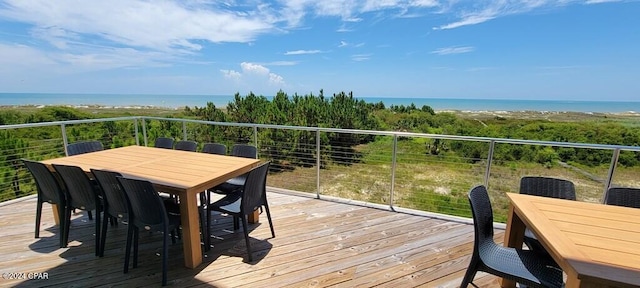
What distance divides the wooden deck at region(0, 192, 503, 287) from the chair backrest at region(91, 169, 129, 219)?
17.3 inches

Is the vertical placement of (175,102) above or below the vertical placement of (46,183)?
above

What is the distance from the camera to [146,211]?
6.41ft

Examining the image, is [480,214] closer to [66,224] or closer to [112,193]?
[112,193]

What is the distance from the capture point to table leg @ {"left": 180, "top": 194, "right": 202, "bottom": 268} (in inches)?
78.7

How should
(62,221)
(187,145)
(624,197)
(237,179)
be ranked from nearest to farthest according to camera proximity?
(624,197)
(62,221)
(237,179)
(187,145)

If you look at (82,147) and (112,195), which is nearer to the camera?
(112,195)

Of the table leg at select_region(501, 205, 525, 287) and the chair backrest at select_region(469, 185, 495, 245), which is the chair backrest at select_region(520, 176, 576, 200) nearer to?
the table leg at select_region(501, 205, 525, 287)

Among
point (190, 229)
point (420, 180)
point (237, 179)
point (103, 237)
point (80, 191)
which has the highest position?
point (80, 191)

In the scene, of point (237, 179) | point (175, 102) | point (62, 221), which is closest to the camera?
point (62, 221)

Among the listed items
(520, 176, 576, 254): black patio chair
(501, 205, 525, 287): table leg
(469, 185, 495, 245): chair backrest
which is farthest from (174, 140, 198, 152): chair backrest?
(520, 176, 576, 254): black patio chair

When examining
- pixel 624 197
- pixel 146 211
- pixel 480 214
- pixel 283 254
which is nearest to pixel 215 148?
pixel 146 211

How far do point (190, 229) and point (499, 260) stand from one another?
2114 mm

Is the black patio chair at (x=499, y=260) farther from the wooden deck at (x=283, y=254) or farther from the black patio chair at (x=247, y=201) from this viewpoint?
the black patio chair at (x=247, y=201)

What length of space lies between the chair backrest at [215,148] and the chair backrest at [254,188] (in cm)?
97
